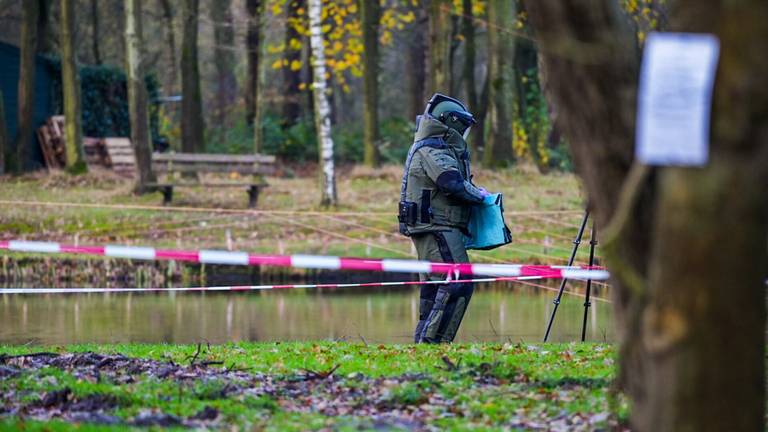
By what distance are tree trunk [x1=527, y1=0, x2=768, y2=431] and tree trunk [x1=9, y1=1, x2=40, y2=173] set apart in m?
25.0

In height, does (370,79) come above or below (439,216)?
above

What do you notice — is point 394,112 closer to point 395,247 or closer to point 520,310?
point 395,247

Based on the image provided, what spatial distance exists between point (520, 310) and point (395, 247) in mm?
4324

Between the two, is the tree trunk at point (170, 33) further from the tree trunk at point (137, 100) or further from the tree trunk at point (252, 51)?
the tree trunk at point (137, 100)

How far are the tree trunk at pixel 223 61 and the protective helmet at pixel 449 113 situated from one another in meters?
24.9

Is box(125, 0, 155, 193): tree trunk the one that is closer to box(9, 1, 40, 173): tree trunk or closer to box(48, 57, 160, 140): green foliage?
box(9, 1, 40, 173): tree trunk

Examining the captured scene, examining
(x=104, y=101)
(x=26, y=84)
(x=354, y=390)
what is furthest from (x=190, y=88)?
(x=354, y=390)

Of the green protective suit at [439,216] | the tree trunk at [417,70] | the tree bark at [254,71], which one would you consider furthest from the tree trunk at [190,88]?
the green protective suit at [439,216]

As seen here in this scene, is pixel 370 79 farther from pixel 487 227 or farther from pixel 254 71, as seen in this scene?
pixel 487 227

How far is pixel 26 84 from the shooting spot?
94.4 ft

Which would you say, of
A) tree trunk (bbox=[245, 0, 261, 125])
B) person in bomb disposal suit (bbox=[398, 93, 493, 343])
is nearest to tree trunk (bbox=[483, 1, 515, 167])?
tree trunk (bbox=[245, 0, 261, 125])

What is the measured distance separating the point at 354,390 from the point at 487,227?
3.37 m

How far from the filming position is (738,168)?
4625mm

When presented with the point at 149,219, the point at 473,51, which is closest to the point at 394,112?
the point at 473,51
